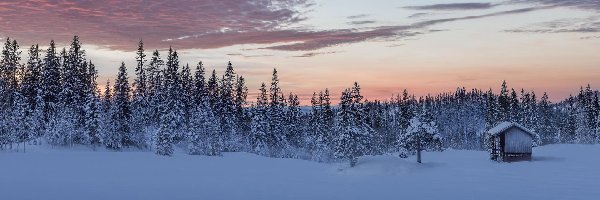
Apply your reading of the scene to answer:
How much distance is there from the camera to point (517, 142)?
177 ft

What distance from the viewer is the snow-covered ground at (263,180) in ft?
87.6

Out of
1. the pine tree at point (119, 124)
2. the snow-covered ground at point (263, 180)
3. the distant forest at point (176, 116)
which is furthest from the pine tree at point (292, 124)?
the snow-covered ground at point (263, 180)

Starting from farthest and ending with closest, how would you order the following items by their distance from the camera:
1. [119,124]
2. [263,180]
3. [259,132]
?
[259,132] → [119,124] → [263,180]

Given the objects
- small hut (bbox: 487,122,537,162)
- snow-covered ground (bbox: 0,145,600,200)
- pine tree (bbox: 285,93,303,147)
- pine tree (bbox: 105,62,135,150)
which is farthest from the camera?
pine tree (bbox: 285,93,303,147)

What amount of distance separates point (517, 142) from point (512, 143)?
53 centimetres

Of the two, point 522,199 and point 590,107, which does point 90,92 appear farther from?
point 590,107

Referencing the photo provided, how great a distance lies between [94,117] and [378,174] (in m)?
32.6

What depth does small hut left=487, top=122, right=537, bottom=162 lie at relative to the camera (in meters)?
53.8

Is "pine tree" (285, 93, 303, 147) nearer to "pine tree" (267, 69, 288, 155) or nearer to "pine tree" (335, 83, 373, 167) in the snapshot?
"pine tree" (267, 69, 288, 155)

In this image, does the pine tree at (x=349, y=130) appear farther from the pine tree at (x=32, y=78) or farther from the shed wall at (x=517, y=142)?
the pine tree at (x=32, y=78)

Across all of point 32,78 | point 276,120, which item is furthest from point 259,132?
point 32,78

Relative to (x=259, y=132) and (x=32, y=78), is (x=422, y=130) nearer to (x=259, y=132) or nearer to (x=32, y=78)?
(x=259, y=132)

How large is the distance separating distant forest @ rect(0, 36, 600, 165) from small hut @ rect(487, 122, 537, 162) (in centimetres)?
645

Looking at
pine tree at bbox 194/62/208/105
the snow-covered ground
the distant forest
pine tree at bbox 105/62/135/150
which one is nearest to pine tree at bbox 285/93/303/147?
the distant forest
